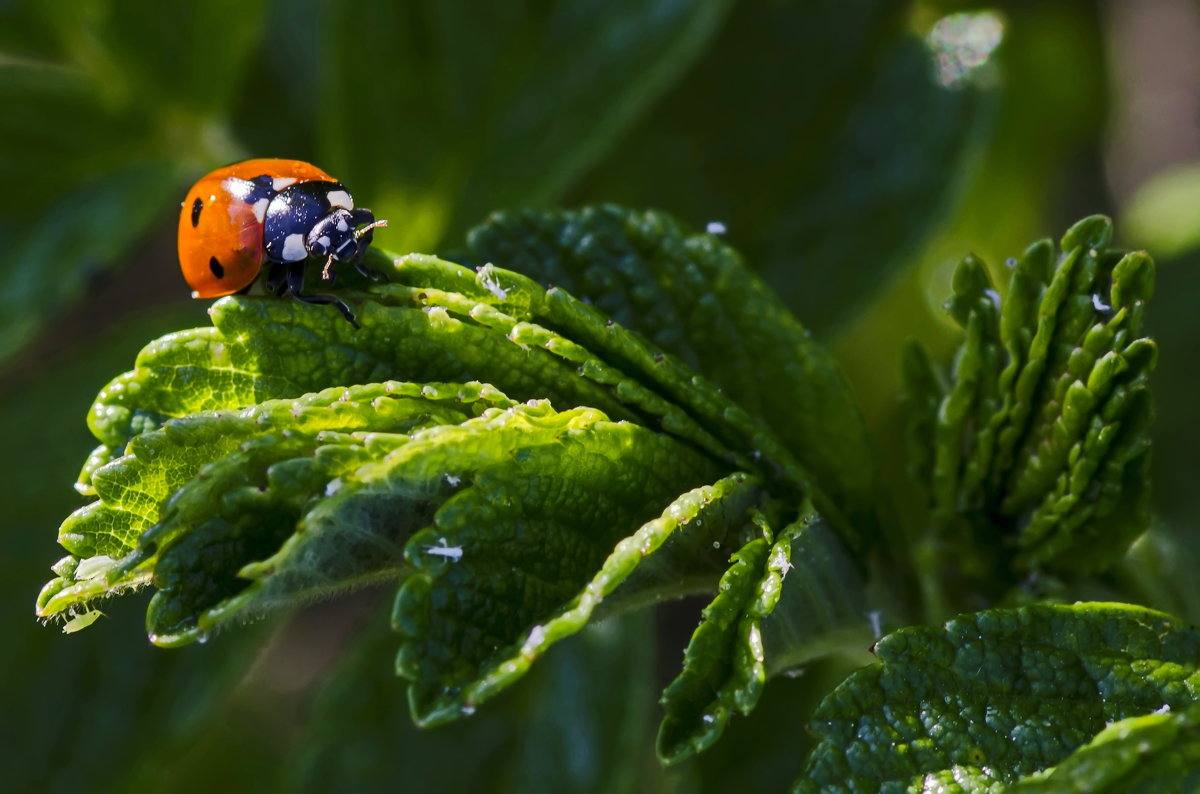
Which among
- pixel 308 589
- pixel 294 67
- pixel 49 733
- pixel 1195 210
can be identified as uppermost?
pixel 294 67

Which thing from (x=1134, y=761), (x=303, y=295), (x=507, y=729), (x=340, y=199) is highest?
(x=340, y=199)

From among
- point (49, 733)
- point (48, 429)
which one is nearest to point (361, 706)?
point (49, 733)

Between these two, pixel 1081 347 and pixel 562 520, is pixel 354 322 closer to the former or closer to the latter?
pixel 562 520

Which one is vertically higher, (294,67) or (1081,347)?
(294,67)

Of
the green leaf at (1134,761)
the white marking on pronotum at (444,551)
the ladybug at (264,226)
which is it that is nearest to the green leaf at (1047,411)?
the green leaf at (1134,761)

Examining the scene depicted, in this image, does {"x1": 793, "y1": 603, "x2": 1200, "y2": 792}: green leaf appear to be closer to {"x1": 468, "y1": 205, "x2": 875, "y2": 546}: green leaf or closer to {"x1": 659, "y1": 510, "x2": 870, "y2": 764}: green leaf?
{"x1": 659, "y1": 510, "x2": 870, "y2": 764}: green leaf

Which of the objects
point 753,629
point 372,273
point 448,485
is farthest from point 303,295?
point 753,629

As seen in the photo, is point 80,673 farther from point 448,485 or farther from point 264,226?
point 448,485
